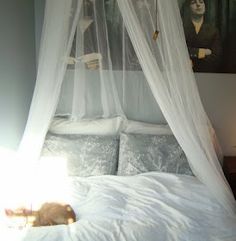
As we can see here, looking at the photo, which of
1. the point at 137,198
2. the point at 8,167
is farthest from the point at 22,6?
the point at 137,198

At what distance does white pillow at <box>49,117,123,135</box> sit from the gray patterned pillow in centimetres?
6

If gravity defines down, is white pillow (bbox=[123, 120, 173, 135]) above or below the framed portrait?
below

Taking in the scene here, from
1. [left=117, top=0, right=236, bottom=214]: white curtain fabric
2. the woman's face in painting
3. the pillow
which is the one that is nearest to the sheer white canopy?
[left=117, top=0, right=236, bottom=214]: white curtain fabric

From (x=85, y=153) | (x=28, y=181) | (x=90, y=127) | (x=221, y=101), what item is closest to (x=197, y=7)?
(x=221, y=101)

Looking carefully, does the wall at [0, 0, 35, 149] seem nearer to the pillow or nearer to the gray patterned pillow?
the gray patterned pillow

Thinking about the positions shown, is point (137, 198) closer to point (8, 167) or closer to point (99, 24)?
point (8, 167)

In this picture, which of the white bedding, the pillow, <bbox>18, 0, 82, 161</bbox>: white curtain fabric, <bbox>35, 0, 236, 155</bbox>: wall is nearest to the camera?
the white bedding

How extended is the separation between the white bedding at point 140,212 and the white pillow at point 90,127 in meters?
0.42

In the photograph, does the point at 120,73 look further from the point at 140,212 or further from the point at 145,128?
the point at 140,212

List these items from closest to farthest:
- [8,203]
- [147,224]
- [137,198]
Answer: [147,224] < [8,203] < [137,198]

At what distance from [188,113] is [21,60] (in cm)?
155

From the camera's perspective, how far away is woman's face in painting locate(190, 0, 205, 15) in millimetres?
2881

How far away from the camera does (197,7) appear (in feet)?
9.49

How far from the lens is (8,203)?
2098mm
